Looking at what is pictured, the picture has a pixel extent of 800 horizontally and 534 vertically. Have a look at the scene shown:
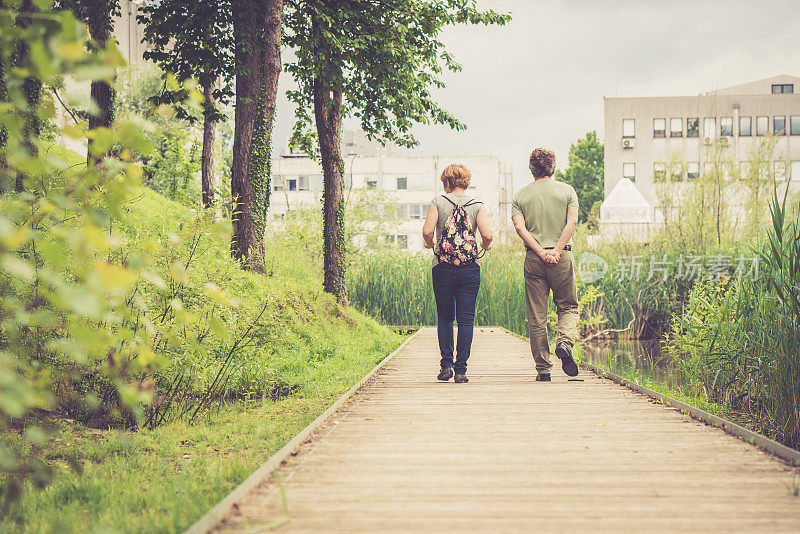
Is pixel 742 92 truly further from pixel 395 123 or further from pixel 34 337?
pixel 34 337

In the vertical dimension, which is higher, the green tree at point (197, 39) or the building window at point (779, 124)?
the building window at point (779, 124)

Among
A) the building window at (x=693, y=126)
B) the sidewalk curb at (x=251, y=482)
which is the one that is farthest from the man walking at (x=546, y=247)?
the building window at (x=693, y=126)

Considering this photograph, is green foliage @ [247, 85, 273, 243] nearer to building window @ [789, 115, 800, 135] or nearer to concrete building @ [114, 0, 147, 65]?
concrete building @ [114, 0, 147, 65]

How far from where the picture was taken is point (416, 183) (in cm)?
6531

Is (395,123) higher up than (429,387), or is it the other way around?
(395,123)

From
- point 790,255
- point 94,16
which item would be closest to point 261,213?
point 94,16

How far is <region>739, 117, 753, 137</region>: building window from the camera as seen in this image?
49.0 m

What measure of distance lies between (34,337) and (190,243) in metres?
1.35

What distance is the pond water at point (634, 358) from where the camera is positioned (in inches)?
397

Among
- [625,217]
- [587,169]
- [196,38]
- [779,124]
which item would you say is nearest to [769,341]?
[196,38]

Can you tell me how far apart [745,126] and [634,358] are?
1681 inches

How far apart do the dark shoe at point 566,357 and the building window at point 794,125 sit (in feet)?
164

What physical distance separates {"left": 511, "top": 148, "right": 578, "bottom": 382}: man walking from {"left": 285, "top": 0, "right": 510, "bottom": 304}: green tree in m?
7.17

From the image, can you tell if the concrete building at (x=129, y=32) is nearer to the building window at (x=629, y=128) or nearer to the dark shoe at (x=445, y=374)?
the building window at (x=629, y=128)
